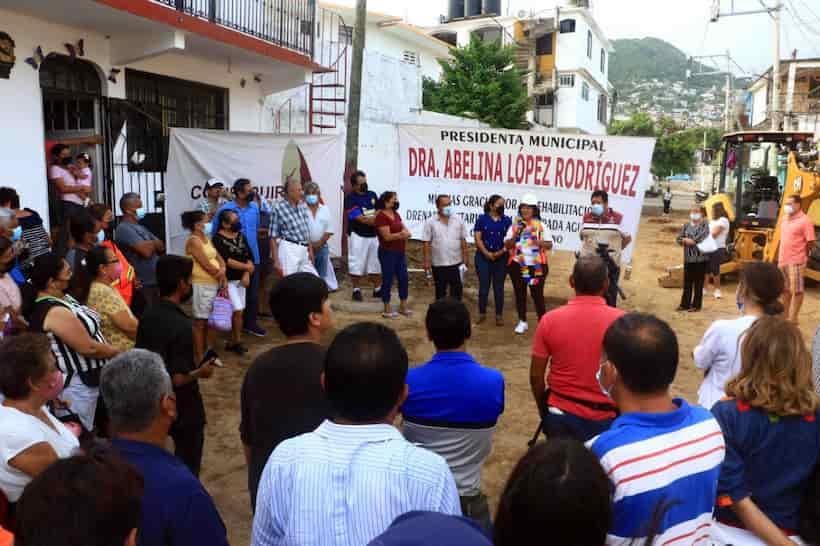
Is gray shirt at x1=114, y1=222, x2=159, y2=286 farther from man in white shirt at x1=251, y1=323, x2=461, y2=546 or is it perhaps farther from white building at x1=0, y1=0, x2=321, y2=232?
man in white shirt at x1=251, y1=323, x2=461, y2=546

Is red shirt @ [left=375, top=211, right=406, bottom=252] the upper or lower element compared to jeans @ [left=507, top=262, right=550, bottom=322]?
upper

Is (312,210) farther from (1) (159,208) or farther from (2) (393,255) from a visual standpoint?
(1) (159,208)

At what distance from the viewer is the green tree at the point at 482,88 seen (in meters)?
28.3

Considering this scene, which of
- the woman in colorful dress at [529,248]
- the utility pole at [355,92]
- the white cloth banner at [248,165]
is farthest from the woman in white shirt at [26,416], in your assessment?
the utility pole at [355,92]

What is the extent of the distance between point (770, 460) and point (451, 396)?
113 centimetres

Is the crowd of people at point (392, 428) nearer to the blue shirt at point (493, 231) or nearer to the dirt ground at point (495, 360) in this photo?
the dirt ground at point (495, 360)

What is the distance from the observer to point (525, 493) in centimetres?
Answer: 128

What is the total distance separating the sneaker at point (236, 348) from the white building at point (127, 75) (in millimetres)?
2665

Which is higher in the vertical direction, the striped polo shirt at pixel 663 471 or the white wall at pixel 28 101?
the white wall at pixel 28 101

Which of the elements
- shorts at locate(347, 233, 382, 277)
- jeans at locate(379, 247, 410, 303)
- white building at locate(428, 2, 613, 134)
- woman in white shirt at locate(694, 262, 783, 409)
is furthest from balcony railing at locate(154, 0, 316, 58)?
white building at locate(428, 2, 613, 134)

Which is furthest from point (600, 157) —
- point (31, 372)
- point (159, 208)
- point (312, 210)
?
point (31, 372)

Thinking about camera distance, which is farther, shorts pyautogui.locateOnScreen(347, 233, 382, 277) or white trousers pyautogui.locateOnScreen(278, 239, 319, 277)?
shorts pyautogui.locateOnScreen(347, 233, 382, 277)

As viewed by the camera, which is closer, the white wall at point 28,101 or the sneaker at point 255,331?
the white wall at point 28,101

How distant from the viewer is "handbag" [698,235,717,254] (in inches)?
368
